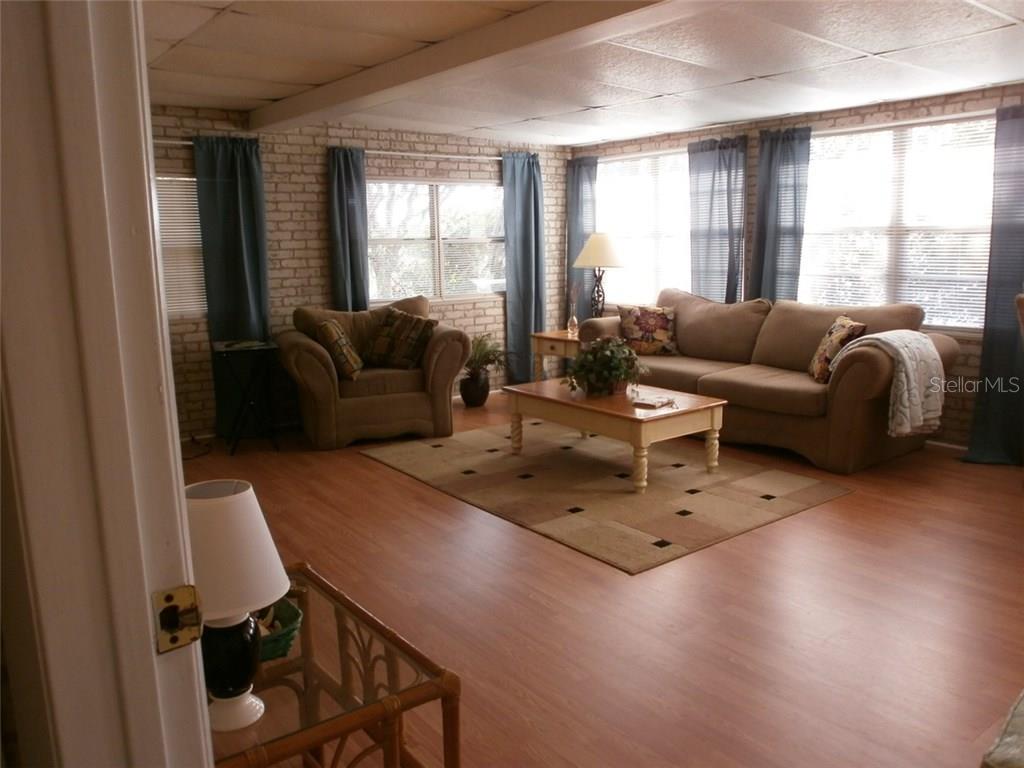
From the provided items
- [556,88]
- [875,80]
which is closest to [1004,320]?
[875,80]

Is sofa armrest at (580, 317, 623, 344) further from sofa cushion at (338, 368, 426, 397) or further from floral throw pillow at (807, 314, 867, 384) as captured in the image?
floral throw pillow at (807, 314, 867, 384)

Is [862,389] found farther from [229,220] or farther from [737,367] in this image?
[229,220]

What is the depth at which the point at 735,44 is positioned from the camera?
3.61 m

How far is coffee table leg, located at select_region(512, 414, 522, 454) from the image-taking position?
5129 mm

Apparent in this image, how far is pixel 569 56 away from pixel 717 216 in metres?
2.92

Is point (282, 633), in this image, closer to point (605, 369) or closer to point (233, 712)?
point (233, 712)

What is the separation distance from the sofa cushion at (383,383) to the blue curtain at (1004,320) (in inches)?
142

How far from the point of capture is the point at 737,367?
5566 millimetres

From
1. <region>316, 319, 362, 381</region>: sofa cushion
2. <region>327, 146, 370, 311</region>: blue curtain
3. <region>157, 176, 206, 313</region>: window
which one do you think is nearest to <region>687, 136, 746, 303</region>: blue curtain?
<region>327, 146, 370, 311</region>: blue curtain

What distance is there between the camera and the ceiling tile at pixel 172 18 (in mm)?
2973

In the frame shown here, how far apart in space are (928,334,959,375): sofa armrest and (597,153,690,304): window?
2.27 metres

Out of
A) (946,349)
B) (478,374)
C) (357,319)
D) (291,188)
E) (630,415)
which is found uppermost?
(291,188)

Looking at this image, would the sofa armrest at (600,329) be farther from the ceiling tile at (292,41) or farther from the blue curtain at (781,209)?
the ceiling tile at (292,41)

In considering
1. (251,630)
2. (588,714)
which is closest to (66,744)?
(251,630)
